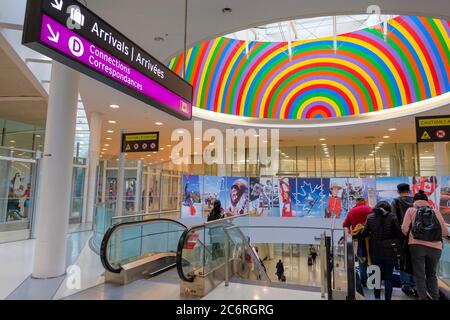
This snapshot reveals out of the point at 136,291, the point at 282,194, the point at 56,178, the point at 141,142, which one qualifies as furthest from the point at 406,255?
the point at 282,194

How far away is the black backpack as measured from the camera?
423 centimetres

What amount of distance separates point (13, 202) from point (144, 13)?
805 centimetres

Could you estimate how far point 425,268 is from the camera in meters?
4.41

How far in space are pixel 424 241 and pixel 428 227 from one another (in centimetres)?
22

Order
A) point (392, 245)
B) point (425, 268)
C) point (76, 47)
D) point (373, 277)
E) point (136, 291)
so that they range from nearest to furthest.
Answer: point (76, 47), point (425, 268), point (392, 245), point (373, 277), point (136, 291)

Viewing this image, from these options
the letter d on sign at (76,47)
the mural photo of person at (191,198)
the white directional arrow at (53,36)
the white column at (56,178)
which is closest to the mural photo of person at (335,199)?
the mural photo of person at (191,198)

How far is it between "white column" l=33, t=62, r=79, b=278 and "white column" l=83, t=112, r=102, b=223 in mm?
6203

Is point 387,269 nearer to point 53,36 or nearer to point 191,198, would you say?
point 53,36

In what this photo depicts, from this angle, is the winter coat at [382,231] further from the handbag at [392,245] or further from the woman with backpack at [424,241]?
the woman with backpack at [424,241]

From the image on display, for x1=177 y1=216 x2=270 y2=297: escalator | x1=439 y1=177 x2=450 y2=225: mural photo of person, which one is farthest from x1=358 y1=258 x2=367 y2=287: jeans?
x1=439 y1=177 x2=450 y2=225: mural photo of person

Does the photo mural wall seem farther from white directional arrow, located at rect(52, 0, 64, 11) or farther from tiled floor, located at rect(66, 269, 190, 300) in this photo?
white directional arrow, located at rect(52, 0, 64, 11)

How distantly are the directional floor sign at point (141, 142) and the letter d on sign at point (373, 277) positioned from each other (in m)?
7.91

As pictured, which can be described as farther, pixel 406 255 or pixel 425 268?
pixel 406 255

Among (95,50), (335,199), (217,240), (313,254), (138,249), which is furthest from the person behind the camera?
(313,254)
